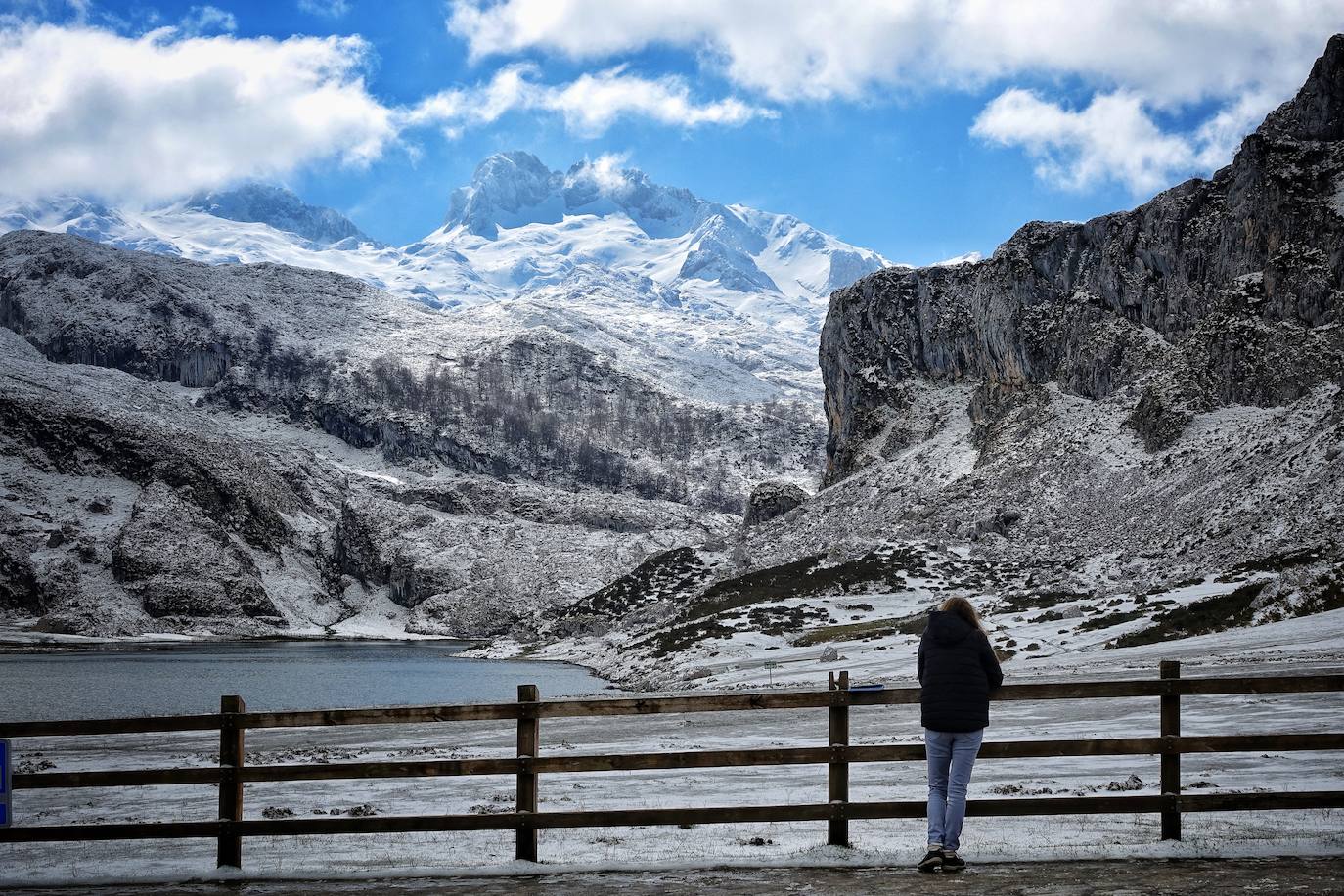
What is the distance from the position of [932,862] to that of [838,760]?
169 cm

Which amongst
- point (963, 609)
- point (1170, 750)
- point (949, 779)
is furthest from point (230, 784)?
point (1170, 750)

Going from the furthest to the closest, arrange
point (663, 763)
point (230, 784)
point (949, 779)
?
point (230, 784)
point (663, 763)
point (949, 779)

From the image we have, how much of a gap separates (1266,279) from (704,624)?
76004 millimetres

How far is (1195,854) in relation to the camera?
13.7m

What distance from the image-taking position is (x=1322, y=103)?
138 meters

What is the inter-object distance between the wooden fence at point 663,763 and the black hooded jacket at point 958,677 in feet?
1.60

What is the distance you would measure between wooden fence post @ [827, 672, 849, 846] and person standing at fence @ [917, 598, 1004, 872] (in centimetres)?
107

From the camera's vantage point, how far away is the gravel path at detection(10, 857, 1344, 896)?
12.2 metres

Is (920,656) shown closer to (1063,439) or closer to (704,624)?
(704,624)

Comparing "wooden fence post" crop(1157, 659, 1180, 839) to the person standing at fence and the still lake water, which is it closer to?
the person standing at fence

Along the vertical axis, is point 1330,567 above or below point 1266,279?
below

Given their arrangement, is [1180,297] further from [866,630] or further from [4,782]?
[4,782]

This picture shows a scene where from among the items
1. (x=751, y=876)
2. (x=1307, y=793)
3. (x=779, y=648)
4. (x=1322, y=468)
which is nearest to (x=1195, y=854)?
(x=1307, y=793)

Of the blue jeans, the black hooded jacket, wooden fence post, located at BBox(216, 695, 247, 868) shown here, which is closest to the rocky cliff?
the blue jeans
